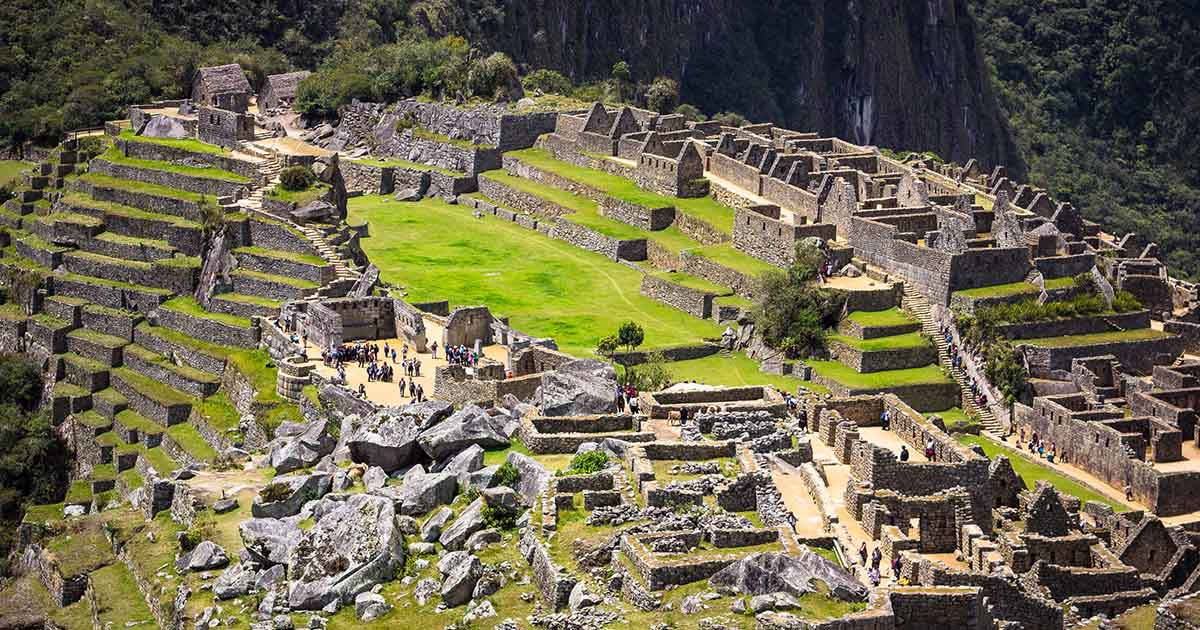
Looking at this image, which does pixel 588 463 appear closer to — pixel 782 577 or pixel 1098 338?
pixel 782 577

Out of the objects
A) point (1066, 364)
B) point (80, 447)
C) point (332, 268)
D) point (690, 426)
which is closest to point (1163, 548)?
point (690, 426)

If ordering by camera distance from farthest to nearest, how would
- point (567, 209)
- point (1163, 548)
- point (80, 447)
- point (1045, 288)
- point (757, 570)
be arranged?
point (567, 209) → point (1045, 288) → point (80, 447) → point (1163, 548) → point (757, 570)

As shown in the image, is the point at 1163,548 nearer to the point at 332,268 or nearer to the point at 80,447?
the point at 332,268

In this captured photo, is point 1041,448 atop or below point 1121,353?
below

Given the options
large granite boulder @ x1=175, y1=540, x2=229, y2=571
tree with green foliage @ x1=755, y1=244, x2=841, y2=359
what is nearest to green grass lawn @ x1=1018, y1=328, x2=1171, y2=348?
tree with green foliage @ x1=755, y1=244, x2=841, y2=359

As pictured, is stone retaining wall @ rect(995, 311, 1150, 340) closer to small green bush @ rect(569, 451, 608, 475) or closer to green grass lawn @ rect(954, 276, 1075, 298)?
green grass lawn @ rect(954, 276, 1075, 298)

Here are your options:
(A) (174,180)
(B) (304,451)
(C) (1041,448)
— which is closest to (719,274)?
(C) (1041,448)

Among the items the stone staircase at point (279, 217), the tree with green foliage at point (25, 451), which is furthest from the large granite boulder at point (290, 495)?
the stone staircase at point (279, 217)
